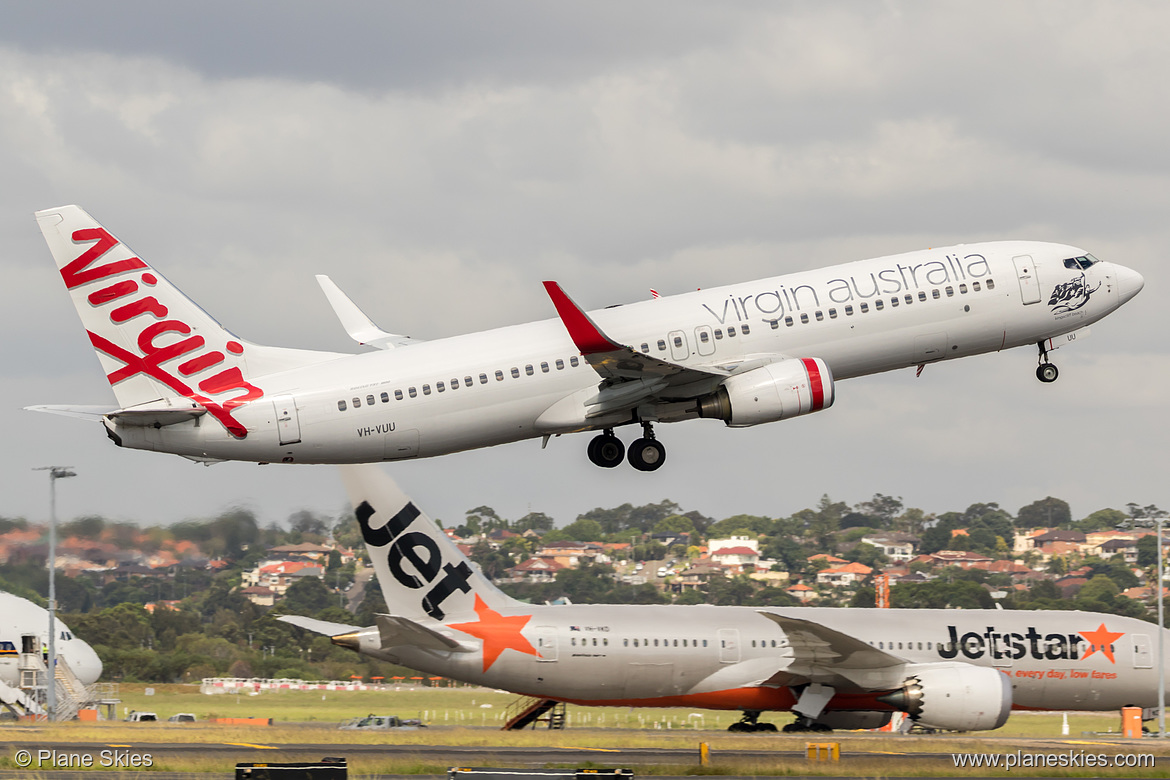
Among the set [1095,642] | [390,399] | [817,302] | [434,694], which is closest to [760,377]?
[817,302]

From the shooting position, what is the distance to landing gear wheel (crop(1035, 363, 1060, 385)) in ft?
184

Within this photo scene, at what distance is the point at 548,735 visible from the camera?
59.6 meters

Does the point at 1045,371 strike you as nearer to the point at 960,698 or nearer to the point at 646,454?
the point at 960,698

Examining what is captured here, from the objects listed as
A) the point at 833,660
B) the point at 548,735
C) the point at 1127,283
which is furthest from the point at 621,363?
the point at 1127,283

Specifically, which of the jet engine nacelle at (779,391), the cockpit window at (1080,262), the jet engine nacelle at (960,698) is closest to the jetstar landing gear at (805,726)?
the jet engine nacelle at (960,698)

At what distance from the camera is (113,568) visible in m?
94.2

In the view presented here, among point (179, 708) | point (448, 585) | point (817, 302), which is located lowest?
point (179, 708)

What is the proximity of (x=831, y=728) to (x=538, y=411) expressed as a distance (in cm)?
1797

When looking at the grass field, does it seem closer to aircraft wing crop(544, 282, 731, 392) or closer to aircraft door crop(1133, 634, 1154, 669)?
aircraft door crop(1133, 634, 1154, 669)

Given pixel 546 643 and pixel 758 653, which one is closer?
pixel 546 643

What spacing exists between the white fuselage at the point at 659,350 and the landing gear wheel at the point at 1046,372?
177 centimetres

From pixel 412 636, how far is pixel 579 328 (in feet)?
50.4

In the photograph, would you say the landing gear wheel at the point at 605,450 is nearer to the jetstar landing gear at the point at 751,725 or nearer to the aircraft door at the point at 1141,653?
the jetstar landing gear at the point at 751,725

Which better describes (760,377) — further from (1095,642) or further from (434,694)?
(434,694)
